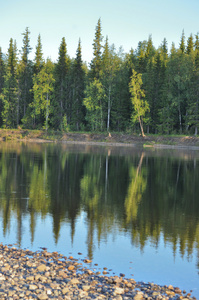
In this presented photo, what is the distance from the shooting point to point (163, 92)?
235 ft

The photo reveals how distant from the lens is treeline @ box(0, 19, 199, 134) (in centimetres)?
7031

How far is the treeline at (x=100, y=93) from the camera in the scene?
70.3 metres

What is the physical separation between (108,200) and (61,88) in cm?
6325

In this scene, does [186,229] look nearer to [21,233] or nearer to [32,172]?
[21,233]

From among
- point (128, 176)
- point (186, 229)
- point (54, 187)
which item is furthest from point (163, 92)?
point (186, 229)

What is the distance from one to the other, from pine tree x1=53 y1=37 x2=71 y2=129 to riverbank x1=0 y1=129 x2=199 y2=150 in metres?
5.22

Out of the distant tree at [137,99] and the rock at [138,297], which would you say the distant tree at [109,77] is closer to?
the distant tree at [137,99]

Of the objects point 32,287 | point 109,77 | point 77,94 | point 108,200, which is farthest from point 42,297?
point 77,94

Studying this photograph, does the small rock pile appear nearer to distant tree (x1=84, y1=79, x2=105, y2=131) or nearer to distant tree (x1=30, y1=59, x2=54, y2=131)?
distant tree (x1=84, y1=79, x2=105, y2=131)

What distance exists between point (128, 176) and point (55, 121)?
173 feet

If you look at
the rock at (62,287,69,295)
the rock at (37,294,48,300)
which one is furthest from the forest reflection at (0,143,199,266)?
the rock at (37,294,48,300)

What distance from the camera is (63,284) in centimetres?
729

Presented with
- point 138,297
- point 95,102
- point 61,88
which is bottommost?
point 138,297

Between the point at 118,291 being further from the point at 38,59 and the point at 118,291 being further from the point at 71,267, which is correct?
the point at 38,59
